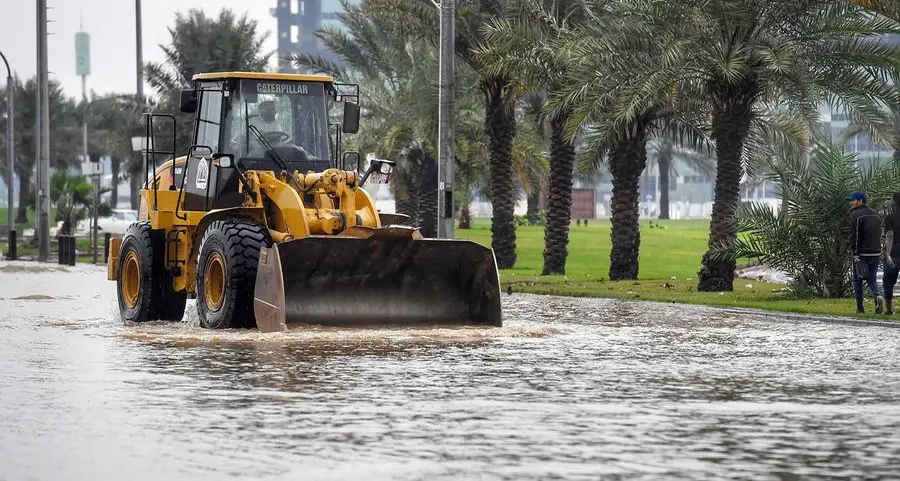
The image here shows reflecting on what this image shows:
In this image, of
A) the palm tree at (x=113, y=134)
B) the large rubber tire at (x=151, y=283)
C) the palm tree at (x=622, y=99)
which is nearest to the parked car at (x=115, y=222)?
the palm tree at (x=113, y=134)

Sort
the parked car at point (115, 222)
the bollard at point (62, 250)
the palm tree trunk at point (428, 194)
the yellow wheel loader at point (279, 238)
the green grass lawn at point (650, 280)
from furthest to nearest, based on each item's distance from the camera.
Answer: the parked car at point (115, 222)
the palm tree trunk at point (428, 194)
the bollard at point (62, 250)
the green grass lawn at point (650, 280)
the yellow wheel loader at point (279, 238)

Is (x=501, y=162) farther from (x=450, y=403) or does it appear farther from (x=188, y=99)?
(x=450, y=403)

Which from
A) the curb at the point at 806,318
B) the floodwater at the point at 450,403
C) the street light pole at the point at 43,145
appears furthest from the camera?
the street light pole at the point at 43,145

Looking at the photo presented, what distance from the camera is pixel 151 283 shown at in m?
22.6

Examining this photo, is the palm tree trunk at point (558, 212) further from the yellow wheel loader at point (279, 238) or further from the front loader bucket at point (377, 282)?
the front loader bucket at point (377, 282)

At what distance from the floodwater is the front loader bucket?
1.86 feet

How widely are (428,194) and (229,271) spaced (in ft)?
105

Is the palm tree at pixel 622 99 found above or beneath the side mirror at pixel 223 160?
above

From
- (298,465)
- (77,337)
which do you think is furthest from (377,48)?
(298,465)

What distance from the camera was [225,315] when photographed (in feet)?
66.6

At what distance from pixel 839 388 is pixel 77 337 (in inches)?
356

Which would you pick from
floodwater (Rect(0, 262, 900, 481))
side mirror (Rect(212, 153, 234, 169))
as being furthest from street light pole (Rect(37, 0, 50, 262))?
side mirror (Rect(212, 153, 234, 169))

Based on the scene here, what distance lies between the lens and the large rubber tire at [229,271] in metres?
20.1

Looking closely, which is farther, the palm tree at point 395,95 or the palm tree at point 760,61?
the palm tree at point 395,95
